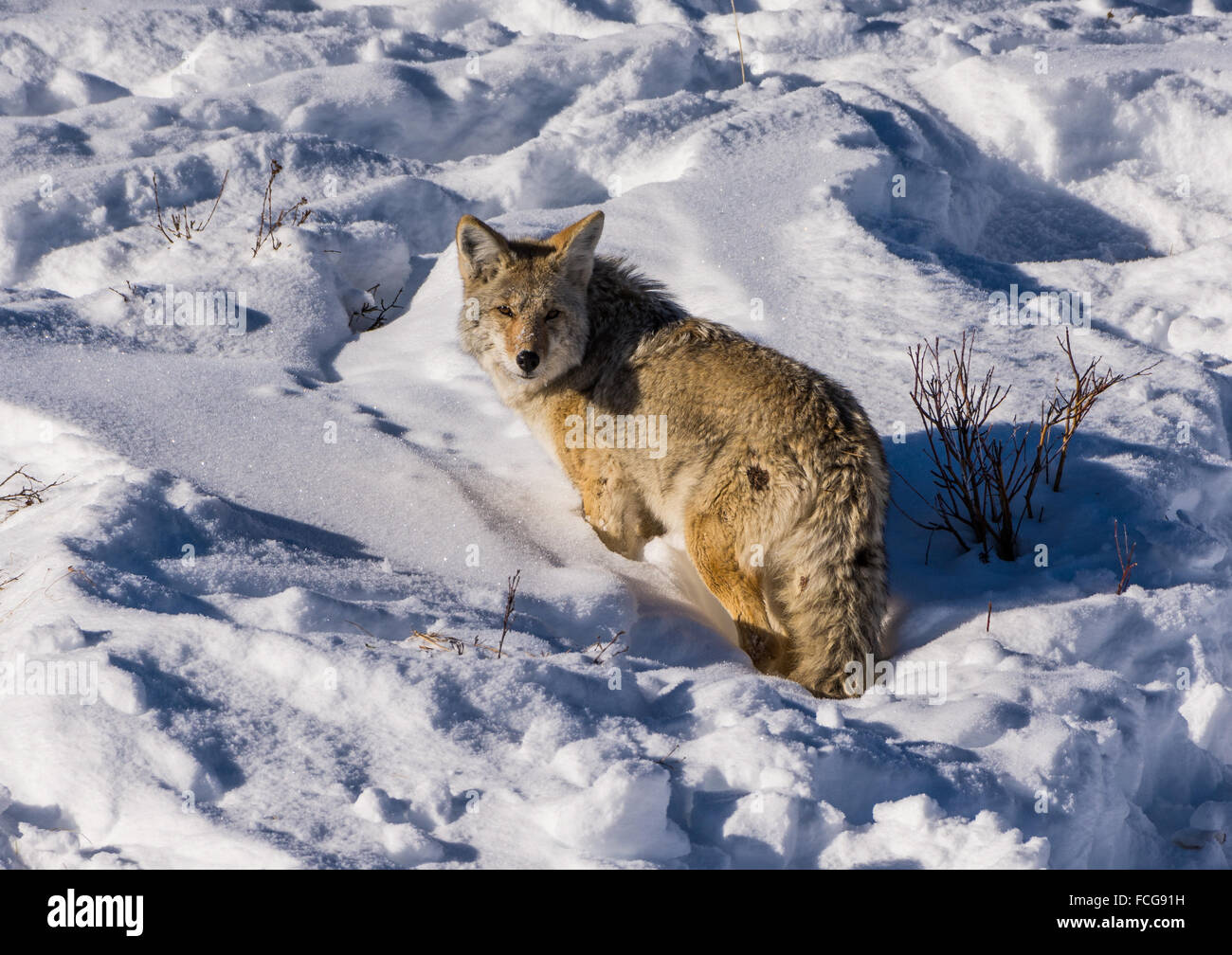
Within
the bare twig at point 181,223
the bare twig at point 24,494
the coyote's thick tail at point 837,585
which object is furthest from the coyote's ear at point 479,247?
the bare twig at point 181,223

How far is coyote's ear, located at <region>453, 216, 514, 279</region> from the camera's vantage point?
5.58 meters

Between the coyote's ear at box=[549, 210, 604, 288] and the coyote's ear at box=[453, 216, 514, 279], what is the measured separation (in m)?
0.30

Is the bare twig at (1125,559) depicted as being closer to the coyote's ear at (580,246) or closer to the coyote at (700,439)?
the coyote at (700,439)

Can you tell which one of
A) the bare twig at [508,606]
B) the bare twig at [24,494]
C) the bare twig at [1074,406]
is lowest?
the bare twig at [24,494]

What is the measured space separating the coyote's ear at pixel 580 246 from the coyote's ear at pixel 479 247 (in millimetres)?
301

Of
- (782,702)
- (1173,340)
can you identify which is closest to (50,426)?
(782,702)

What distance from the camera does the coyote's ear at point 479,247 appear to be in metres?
5.58

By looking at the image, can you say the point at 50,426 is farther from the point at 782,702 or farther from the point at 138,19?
the point at 138,19

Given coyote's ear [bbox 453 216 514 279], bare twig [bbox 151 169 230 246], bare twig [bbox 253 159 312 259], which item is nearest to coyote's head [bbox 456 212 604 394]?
coyote's ear [bbox 453 216 514 279]

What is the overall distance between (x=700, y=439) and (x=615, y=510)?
0.69 metres

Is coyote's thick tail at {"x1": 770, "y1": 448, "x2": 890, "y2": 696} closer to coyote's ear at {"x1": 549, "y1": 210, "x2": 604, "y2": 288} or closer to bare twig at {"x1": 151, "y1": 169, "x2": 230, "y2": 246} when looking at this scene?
coyote's ear at {"x1": 549, "y1": 210, "x2": 604, "y2": 288}

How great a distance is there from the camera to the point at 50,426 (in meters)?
5.55

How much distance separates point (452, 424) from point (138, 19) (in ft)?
25.8

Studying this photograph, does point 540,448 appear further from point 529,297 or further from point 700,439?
point 700,439
